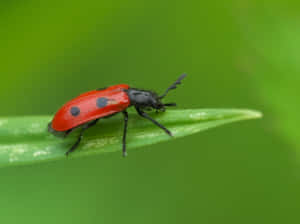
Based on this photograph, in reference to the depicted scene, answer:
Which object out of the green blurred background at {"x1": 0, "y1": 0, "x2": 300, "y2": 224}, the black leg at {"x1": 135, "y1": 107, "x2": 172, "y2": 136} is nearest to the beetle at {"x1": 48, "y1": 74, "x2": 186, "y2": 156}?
the black leg at {"x1": 135, "y1": 107, "x2": 172, "y2": 136}

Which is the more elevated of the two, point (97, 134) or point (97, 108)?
point (97, 108)

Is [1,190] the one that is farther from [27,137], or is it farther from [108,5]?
[108,5]

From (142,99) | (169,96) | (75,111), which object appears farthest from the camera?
(169,96)

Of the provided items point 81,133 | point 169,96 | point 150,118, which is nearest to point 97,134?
point 81,133

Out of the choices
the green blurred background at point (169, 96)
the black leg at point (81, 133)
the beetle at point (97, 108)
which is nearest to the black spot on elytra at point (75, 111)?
the beetle at point (97, 108)

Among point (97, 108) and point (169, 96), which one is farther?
point (169, 96)

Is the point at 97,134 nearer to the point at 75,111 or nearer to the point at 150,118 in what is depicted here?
the point at 75,111

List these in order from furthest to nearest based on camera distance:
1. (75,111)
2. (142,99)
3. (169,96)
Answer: (169,96)
(142,99)
(75,111)

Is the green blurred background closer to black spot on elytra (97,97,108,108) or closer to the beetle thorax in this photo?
the beetle thorax
